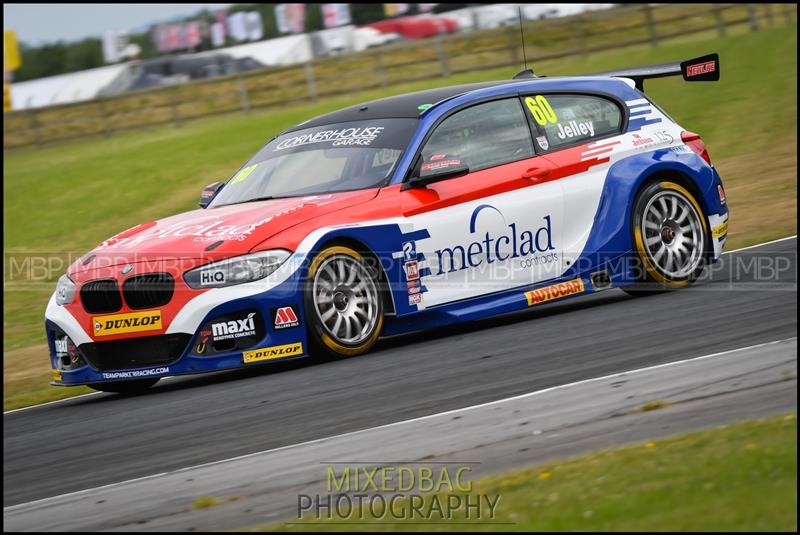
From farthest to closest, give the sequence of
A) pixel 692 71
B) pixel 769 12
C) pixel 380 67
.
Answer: pixel 769 12, pixel 380 67, pixel 692 71

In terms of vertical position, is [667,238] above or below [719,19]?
below

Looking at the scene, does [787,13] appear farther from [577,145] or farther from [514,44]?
[577,145]

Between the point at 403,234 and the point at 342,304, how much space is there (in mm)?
634

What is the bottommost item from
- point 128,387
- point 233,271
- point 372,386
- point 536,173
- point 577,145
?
point 128,387

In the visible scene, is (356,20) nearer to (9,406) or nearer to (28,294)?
(28,294)

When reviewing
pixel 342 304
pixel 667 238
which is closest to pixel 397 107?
pixel 342 304

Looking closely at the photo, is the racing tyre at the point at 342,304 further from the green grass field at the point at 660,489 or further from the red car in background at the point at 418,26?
the red car in background at the point at 418,26

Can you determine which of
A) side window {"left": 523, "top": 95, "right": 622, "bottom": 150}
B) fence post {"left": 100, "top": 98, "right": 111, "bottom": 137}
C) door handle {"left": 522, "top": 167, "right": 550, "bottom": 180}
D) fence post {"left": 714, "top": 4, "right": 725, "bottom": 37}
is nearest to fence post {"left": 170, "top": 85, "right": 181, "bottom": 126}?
fence post {"left": 100, "top": 98, "right": 111, "bottom": 137}

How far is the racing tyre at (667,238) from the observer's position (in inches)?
379

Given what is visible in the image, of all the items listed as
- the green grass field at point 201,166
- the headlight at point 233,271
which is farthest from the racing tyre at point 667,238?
the headlight at point 233,271

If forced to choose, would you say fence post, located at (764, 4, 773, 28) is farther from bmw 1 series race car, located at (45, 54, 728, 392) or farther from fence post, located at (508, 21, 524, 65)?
bmw 1 series race car, located at (45, 54, 728, 392)

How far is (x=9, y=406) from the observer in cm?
897

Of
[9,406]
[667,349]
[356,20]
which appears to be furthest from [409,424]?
[356,20]

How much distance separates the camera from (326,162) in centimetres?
920
